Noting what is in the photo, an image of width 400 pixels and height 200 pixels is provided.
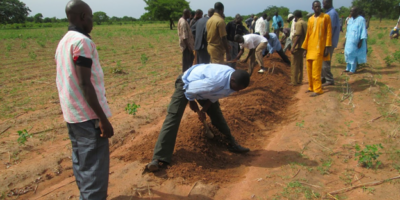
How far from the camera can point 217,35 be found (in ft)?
19.0

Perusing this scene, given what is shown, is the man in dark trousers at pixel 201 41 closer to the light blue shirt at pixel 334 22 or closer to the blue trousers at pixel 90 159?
the light blue shirt at pixel 334 22

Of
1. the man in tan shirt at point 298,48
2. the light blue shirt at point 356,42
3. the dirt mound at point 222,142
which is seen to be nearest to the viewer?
the dirt mound at point 222,142

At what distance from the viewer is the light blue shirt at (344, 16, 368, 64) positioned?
7.61 m

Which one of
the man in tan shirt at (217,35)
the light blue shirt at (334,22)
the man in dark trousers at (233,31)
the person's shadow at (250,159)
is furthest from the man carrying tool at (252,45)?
the person's shadow at (250,159)

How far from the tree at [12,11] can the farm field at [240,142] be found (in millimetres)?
53208

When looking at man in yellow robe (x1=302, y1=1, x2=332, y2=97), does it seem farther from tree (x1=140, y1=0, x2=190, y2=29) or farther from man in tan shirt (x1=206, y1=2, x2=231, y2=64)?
tree (x1=140, y1=0, x2=190, y2=29)

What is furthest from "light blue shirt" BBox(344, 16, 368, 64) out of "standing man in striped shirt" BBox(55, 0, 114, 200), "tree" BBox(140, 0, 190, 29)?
"tree" BBox(140, 0, 190, 29)

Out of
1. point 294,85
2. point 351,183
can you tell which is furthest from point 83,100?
point 294,85

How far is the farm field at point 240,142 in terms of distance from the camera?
3.07m

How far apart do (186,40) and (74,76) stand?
4.97 metres

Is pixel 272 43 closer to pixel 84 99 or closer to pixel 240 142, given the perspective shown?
pixel 240 142

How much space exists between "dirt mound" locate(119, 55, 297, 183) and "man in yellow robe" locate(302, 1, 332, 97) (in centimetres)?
82

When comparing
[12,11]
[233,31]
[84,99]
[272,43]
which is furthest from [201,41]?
[12,11]

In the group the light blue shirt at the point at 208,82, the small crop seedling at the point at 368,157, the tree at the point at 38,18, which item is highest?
the tree at the point at 38,18
